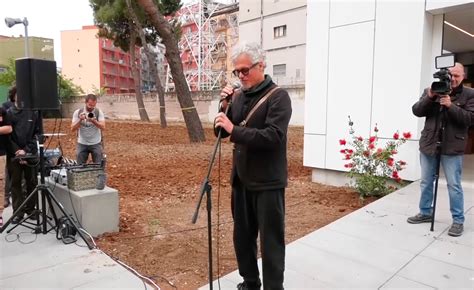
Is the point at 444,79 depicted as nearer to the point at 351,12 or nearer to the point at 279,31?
the point at 351,12

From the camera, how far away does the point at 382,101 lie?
5.18 meters

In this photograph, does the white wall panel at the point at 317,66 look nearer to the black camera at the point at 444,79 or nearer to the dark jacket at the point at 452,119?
the dark jacket at the point at 452,119

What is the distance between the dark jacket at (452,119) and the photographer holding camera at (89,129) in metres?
4.07

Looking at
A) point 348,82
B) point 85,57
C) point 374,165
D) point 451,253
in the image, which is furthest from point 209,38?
point 451,253

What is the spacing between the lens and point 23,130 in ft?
13.7

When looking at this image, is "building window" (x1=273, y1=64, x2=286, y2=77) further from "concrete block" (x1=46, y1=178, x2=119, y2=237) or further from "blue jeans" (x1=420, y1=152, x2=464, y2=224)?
"concrete block" (x1=46, y1=178, x2=119, y2=237)

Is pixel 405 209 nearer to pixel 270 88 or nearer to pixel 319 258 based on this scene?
pixel 319 258

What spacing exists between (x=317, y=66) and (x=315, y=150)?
137cm

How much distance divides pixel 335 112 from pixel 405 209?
2.06 m

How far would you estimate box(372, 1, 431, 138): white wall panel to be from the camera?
4855mm

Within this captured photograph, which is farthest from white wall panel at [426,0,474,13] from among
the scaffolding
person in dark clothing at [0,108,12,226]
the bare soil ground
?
the scaffolding

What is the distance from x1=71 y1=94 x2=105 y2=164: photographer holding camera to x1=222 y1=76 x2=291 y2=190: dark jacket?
3506 millimetres

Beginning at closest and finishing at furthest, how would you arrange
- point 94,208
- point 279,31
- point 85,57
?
point 94,208
point 279,31
point 85,57

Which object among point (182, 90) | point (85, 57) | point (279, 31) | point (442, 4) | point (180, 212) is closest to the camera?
point (180, 212)
